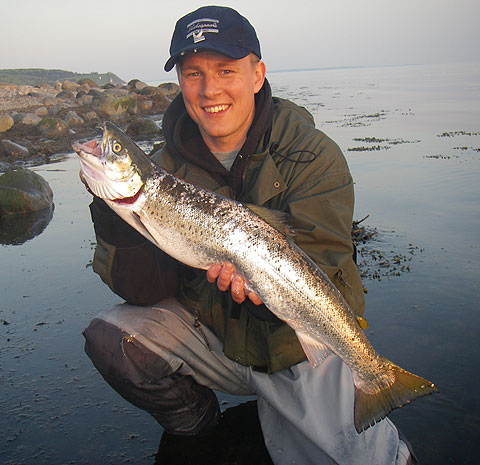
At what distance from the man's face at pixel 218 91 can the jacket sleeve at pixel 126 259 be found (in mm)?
1033

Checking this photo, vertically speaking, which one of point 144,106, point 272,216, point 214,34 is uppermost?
point 214,34

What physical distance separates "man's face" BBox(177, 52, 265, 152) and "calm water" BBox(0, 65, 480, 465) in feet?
7.36

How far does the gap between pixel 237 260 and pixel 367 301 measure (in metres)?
2.83

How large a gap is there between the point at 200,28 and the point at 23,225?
7.18 metres

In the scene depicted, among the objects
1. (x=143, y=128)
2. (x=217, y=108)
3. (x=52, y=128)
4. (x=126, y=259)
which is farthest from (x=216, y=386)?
(x=52, y=128)

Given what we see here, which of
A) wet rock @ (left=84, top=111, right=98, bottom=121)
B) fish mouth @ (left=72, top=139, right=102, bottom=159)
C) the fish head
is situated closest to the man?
the fish head

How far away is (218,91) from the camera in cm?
384

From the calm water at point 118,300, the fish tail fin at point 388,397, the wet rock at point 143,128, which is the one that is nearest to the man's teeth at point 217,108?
the fish tail fin at point 388,397

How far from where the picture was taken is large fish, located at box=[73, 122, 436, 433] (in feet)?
10.1

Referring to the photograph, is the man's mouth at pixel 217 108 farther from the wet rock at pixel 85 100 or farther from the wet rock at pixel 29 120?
the wet rock at pixel 85 100

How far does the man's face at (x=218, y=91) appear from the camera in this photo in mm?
3848

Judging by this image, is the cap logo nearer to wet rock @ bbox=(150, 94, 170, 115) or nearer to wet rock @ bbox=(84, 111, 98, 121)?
wet rock @ bbox=(84, 111, 98, 121)

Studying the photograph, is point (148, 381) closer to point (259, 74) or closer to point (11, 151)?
point (259, 74)

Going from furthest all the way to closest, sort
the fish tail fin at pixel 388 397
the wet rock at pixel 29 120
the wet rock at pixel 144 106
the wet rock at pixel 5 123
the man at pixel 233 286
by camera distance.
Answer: the wet rock at pixel 144 106 → the wet rock at pixel 29 120 → the wet rock at pixel 5 123 → the man at pixel 233 286 → the fish tail fin at pixel 388 397
